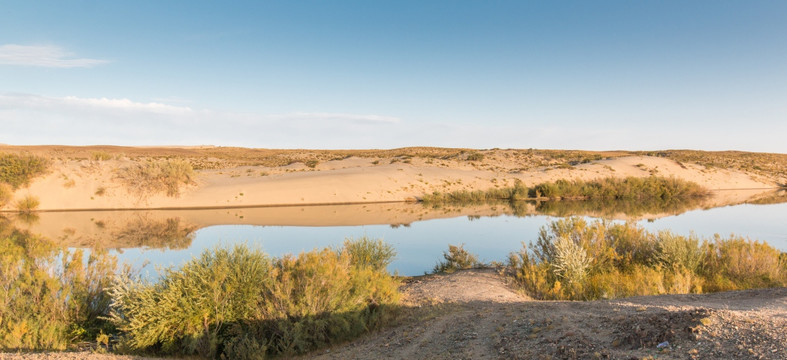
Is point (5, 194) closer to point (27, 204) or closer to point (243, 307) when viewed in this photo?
point (27, 204)

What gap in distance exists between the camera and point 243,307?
6.08m

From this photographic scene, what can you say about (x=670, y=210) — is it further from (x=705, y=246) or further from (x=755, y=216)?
(x=705, y=246)

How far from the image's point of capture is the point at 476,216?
2116 cm

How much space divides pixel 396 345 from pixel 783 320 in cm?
388

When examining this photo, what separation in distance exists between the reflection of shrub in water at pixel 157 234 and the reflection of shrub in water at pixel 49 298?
5.62 meters

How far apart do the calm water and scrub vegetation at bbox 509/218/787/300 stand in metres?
0.81

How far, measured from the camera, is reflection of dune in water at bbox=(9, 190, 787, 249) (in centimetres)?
1413

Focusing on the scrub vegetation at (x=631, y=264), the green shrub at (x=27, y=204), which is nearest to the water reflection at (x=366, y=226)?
the green shrub at (x=27, y=204)

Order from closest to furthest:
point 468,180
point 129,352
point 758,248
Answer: point 129,352, point 758,248, point 468,180

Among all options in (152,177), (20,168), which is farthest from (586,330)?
(20,168)

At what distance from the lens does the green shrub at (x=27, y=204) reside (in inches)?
875

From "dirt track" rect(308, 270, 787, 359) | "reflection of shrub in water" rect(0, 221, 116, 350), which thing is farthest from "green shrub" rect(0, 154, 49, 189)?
"dirt track" rect(308, 270, 787, 359)

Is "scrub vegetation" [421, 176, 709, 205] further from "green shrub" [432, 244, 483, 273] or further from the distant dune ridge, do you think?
"green shrub" [432, 244, 483, 273]

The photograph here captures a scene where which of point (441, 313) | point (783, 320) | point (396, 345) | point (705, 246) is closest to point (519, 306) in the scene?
point (441, 313)
